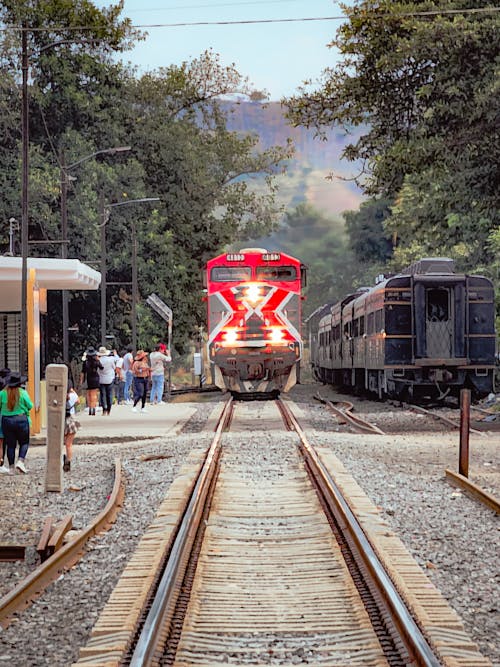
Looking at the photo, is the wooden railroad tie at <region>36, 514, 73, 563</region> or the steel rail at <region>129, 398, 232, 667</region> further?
the wooden railroad tie at <region>36, 514, 73, 563</region>

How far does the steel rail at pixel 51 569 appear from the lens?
332 inches

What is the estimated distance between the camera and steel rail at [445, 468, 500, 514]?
41.7 feet

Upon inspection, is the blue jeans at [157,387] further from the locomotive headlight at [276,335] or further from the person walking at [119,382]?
the locomotive headlight at [276,335]

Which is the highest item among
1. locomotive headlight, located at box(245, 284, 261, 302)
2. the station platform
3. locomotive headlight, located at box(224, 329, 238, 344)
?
locomotive headlight, located at box(245, 284, 261, 302)

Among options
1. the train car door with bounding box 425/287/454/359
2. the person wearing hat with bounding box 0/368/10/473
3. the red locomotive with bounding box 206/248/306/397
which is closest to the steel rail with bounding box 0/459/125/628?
the person wearing hat with bounding box 0/368/10/473

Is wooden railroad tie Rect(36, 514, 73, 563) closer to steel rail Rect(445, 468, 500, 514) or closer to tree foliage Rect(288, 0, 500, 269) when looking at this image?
steel rail Rect(445, 468, 500, 514)

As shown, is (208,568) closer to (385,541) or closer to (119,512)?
(385,541)

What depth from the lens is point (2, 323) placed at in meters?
28.1

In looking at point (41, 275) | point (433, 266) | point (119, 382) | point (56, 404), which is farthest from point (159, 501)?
point (119, 382)

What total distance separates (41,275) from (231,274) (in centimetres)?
629

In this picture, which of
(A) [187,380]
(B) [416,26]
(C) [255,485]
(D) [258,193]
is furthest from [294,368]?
(A) [187,380]

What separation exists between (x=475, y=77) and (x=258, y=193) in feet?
→ 133

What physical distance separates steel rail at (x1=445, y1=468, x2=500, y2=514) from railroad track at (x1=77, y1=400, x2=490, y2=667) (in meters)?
1.61

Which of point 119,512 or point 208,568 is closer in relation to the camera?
point 208,568
